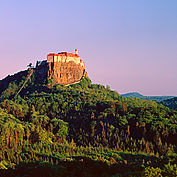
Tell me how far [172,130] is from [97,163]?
78.6 feet

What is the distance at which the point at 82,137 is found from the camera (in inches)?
2921

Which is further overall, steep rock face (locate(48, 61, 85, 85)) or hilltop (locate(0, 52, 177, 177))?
steep rock face (locate(48, 61, 85, 85))

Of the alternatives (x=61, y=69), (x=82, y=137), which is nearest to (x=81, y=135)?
(x=82, y=137)

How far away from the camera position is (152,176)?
1120 inches

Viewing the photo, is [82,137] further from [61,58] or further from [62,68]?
[61,58]

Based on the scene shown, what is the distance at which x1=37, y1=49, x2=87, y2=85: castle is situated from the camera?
115812mm

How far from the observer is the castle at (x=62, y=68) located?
380ft

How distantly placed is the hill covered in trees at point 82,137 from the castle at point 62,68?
9.21 metres

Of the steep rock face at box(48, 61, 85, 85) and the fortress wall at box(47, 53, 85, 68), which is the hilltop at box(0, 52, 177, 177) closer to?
the steep rock face at box(48, 61, 85, 85)

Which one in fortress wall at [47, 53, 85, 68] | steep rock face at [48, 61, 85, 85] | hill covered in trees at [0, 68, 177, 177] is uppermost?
fortress wall at [47, 53, 85, 68]

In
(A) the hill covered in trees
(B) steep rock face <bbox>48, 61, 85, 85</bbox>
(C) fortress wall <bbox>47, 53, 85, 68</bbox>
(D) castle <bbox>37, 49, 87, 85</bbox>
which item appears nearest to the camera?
(A) the hill covered in trees

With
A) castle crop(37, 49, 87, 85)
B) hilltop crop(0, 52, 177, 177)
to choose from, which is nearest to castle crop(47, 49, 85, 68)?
castle crop(37, 49, 87, 85)

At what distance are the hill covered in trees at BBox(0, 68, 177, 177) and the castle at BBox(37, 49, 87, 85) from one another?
9.21 meters

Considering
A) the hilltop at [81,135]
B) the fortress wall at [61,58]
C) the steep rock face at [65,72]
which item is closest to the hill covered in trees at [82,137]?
the hilltop at [81,135]
